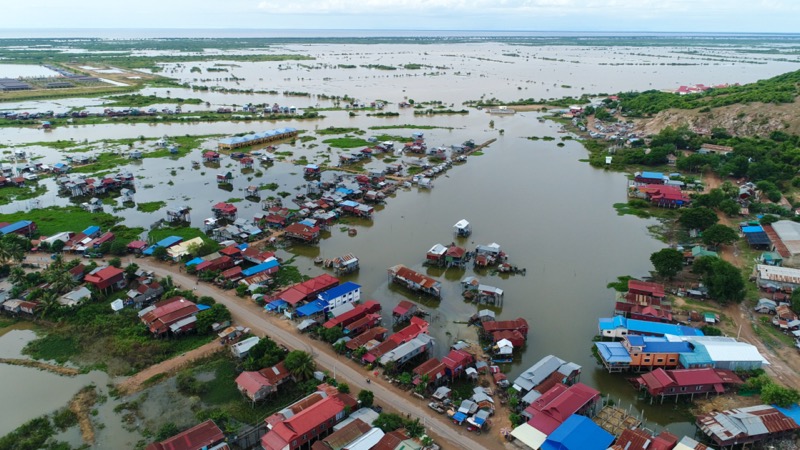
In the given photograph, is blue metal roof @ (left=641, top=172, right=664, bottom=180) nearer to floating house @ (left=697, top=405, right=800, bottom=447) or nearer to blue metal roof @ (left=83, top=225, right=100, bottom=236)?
floating house @ (left=697, top=405, right=800, bottom=447)

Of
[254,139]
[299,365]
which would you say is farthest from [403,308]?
[254,139]

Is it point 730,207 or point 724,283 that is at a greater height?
point 730,207

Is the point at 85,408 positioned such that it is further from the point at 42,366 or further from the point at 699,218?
the point at 699,218

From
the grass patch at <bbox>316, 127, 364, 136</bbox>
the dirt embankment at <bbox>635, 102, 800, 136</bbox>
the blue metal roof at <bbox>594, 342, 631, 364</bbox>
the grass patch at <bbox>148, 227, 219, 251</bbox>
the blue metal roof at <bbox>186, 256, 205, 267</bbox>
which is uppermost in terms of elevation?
the dirt embankment at <bbox>635, 102, 800, 136</bbox>

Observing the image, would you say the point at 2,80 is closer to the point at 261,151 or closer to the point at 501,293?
the point at 261,151

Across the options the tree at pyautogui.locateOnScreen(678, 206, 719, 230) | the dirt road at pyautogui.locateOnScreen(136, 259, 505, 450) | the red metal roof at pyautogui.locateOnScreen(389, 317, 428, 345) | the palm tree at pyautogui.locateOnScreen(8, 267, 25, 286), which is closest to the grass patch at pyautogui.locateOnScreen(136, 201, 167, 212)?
the dirt road at pyautogui.locateOnScreen(136, 259, 505, 450)

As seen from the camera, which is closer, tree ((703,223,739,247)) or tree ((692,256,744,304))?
tree ((692,256,744,304))

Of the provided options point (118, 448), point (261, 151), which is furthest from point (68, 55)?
point (118, 448)
